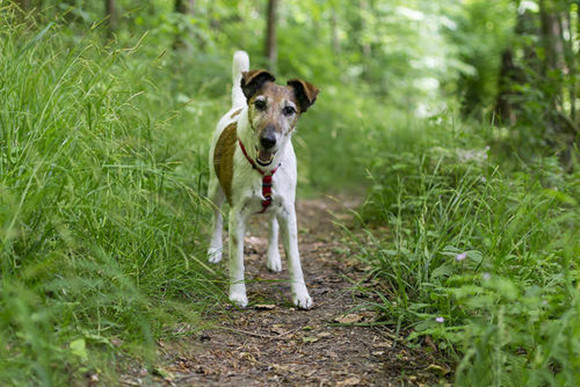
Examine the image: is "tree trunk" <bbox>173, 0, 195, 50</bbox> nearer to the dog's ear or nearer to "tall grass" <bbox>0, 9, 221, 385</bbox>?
"tall grass" <bbox>0, 9, 221, 385</bbox>

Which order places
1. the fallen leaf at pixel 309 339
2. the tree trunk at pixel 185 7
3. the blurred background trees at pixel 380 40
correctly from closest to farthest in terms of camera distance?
the fallen leaf at pixel 309 339 → the tree trunk at pixel 185 7 → the blurred background trees at pixel 380 40

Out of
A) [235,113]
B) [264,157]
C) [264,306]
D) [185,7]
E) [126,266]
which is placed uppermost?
[185,7]

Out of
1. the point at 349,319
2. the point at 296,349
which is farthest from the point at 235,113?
the point at 296,349

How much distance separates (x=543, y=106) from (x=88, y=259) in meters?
5.13

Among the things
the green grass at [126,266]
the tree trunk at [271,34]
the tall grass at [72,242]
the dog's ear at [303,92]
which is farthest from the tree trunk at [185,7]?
the dog's ear at [303,92]

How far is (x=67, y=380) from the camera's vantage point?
211 centimetres

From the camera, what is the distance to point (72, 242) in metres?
2.27

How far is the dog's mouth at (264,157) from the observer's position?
335 centimetres

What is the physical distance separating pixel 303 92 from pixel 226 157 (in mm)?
752

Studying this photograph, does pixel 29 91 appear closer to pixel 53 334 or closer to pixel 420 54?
pixel 53 334

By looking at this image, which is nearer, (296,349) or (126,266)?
(126,266)

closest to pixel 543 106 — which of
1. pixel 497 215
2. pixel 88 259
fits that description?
pixel 497 215

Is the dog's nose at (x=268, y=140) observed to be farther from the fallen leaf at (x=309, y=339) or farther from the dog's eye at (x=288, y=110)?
the fallen leaf at (x=309, y=339)

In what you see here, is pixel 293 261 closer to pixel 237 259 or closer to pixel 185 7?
pixel 237 259
